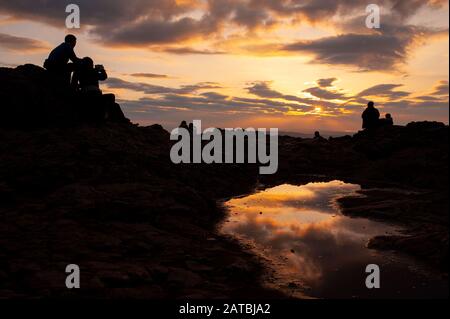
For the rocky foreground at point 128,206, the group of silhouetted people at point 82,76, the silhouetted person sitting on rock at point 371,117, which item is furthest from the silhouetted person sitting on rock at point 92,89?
the silhouetted person sitting on rock at point 371,117

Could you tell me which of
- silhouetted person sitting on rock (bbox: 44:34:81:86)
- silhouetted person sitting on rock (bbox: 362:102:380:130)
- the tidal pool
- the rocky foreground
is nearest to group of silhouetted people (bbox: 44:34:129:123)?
silhouetted person sitting on rock (bbox: 44:34:81:86)

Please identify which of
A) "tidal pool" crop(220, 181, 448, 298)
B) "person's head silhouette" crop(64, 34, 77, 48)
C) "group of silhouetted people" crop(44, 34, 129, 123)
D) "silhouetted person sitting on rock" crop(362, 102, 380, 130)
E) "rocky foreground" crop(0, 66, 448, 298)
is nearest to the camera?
"tidal pool" crop(220, 181, 448, 298)

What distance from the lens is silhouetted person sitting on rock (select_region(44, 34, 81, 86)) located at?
1588 cm

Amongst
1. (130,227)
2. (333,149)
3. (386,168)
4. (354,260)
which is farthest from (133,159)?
(333,149)

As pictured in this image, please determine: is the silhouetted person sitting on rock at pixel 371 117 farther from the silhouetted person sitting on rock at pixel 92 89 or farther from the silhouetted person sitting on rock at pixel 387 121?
the silhouetted person sitting on rock at pixel 92 89

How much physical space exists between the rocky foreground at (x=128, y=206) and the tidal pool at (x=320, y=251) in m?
0.47

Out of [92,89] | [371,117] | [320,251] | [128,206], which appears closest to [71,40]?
[92,89]

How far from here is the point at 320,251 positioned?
9.09m

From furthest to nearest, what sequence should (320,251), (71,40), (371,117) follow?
(371,117), (71,40), (320,251)

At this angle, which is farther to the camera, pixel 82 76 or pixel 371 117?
pixel 371 117

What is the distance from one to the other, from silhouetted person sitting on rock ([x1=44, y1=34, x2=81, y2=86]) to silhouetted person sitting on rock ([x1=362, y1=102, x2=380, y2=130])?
67.2 ft

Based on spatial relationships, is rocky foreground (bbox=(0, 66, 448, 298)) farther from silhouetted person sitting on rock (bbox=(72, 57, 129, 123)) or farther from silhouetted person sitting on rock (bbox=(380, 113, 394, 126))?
silhouetted person sitting on rock (bbox=(380, 113, 394, 126))

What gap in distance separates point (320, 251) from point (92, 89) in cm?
1150

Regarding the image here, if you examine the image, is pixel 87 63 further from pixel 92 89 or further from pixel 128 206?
pixel 128 206
